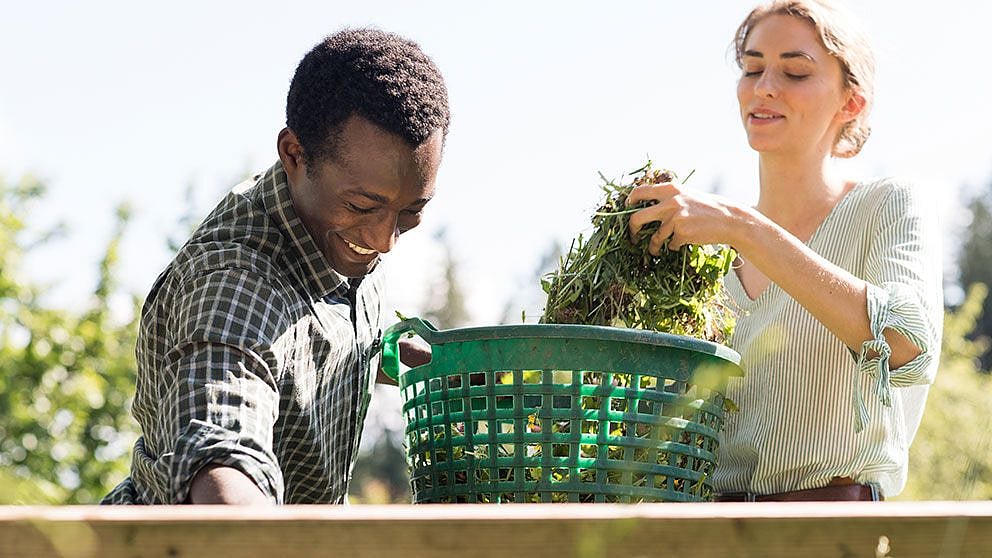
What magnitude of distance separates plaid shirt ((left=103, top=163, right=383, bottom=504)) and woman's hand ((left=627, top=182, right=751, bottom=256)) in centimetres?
68

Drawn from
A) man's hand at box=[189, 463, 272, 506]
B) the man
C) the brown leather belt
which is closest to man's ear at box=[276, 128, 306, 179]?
the man

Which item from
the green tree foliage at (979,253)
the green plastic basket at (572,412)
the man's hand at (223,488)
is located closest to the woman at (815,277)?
the green plastic basket at (572,412)

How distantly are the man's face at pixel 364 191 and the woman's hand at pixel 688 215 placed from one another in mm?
451

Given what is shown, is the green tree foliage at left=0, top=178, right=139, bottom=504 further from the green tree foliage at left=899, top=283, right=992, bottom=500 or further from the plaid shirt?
the green tree foliage at left=899, top=283, right=992, bottom=500

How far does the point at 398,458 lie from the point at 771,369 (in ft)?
152

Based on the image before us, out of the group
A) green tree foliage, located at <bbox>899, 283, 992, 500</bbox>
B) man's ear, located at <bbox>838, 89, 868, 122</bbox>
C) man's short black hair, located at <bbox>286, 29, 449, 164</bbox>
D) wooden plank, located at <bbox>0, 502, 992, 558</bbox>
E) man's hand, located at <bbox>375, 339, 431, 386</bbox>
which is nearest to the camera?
wooden plank, located at <bbox>0, 502, 992, 558</bbox>

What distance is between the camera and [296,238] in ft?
7.82

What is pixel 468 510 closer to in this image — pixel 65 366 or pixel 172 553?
pixel 172 553

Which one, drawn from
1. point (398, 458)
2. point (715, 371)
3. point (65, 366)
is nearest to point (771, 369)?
point (715, 371)

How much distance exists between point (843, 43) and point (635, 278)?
1.04m

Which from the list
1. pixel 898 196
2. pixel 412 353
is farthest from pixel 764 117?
pixel 412 353

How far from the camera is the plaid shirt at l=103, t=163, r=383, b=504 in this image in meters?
1.94

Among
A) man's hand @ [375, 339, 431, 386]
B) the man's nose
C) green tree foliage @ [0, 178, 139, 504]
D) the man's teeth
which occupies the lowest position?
green tree foliage @ [0, 178, 139, 504]

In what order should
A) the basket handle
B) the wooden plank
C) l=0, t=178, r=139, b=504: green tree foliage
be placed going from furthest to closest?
l=0, t=178, r=139, b=504: green tree foliage < the basket handle < the wooden plank
